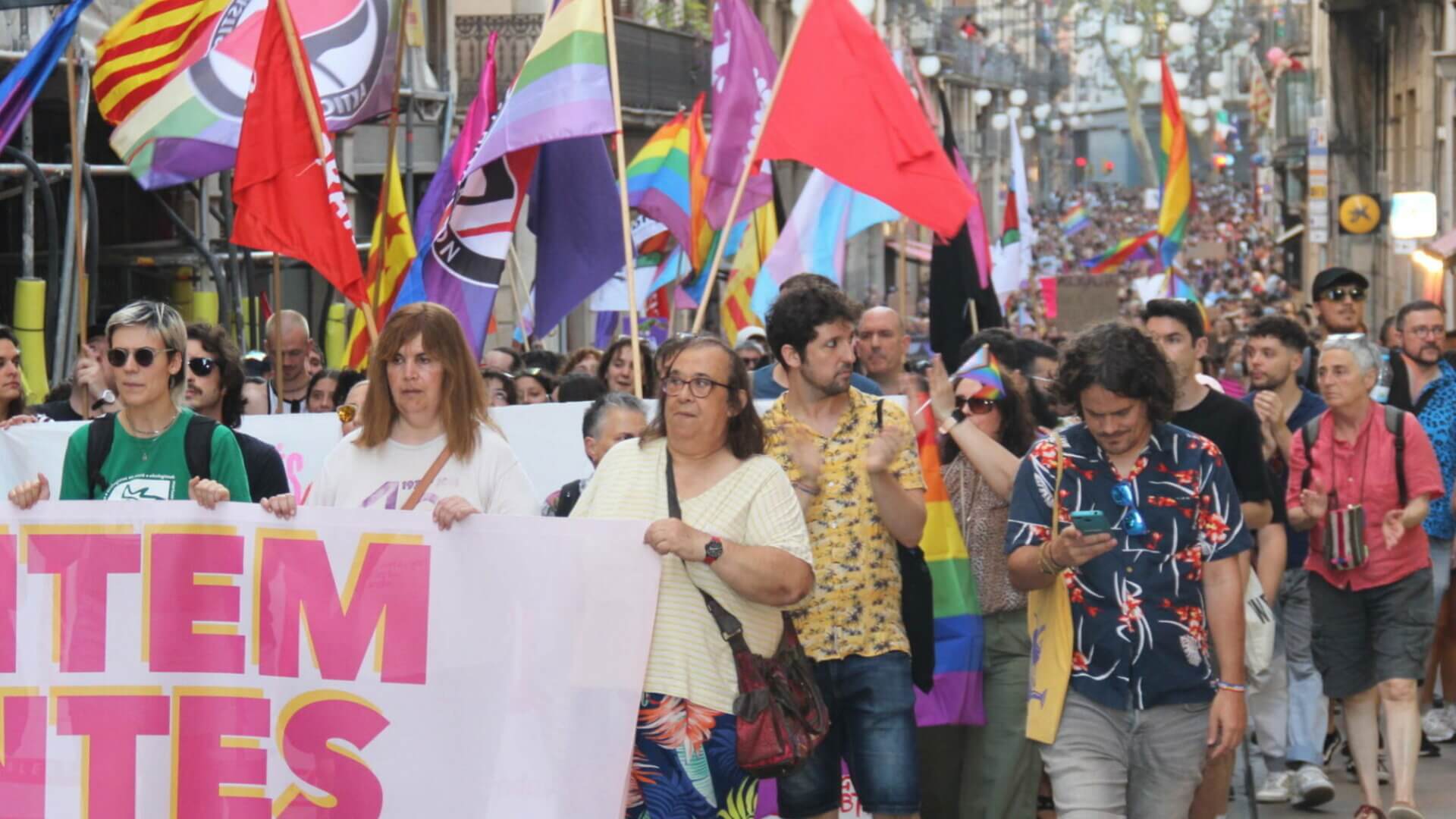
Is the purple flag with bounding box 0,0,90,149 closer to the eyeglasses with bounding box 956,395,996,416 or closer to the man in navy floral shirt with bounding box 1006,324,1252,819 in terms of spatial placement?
the eyeglasses with bounding box 956,395,996,416

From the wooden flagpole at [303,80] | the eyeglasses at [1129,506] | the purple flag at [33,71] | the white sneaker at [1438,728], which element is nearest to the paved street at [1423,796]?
the white sneaker at [1438,728]

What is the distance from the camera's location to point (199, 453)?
5.54m

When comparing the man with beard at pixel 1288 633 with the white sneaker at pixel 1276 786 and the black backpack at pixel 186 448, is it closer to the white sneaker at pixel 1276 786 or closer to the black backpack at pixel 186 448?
the white sneaker at pixel 1276 786

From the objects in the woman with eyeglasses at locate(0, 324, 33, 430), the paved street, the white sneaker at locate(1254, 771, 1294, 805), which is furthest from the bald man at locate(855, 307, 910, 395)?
the woman with eyeglasses at locate(0, 324, 33, 430)

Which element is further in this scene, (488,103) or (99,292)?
(99,292)

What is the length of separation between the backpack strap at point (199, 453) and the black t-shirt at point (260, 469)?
91mm

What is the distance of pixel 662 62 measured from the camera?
28438 mm

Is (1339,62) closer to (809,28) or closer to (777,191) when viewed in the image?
(777,191)

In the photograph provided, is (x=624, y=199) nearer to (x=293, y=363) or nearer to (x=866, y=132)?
(x=866, y=132)

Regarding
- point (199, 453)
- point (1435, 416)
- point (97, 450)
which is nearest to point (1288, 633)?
point (1435, 416)

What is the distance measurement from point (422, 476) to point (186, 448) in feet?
2.01

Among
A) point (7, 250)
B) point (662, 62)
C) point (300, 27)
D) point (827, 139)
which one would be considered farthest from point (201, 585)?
point (662, 62)

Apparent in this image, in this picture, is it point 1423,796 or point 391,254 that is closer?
point 1423,796

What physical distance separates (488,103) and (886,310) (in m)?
3.65
